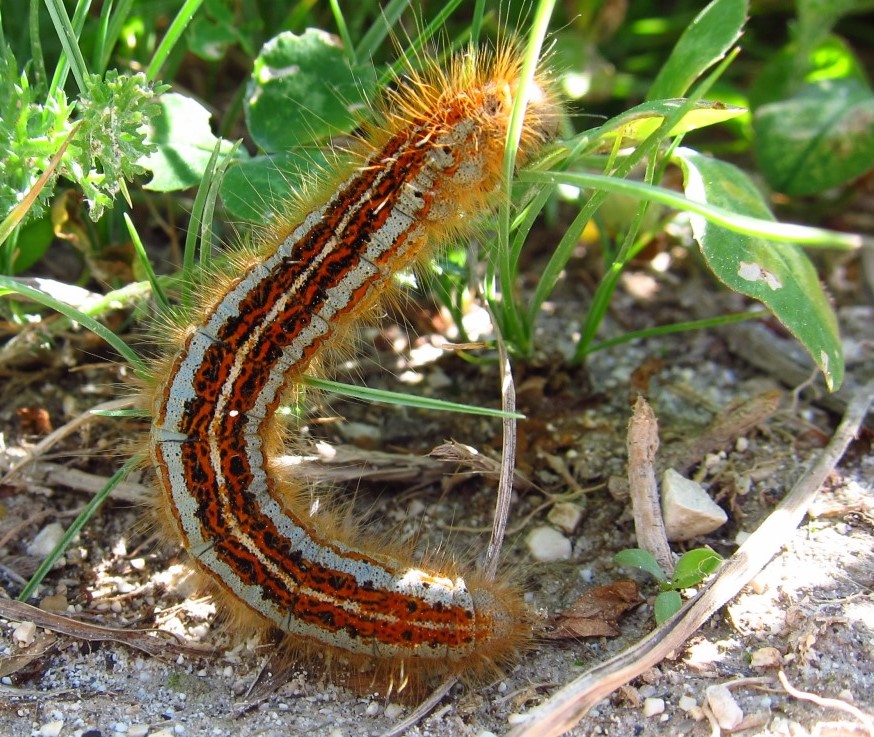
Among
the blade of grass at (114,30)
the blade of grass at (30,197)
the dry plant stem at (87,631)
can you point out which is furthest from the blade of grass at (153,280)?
the dry plant stem at (87,631)

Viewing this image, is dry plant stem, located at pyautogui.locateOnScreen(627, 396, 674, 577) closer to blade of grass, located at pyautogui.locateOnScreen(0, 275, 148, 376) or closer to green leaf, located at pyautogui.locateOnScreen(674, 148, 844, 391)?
green leaf, located at pyautogui.locateOnScreen(674, 148, 844, 391)

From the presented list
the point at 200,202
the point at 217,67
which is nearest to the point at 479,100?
the point at 200,202

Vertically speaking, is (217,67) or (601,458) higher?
(217,67)

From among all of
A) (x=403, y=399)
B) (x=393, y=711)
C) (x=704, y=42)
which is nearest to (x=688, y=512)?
(x=403, y=399)

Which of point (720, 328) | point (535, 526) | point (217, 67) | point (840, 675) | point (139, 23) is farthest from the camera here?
point (217, 67)

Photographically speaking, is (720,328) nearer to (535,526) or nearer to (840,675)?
(535,526)

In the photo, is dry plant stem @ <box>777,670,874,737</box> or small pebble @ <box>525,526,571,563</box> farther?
small pebble @ <box>525,526,571,563</box>

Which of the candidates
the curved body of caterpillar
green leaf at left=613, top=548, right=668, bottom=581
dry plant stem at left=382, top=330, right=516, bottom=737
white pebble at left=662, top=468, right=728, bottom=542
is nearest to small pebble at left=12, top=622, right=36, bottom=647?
the curved body of caterpillar
